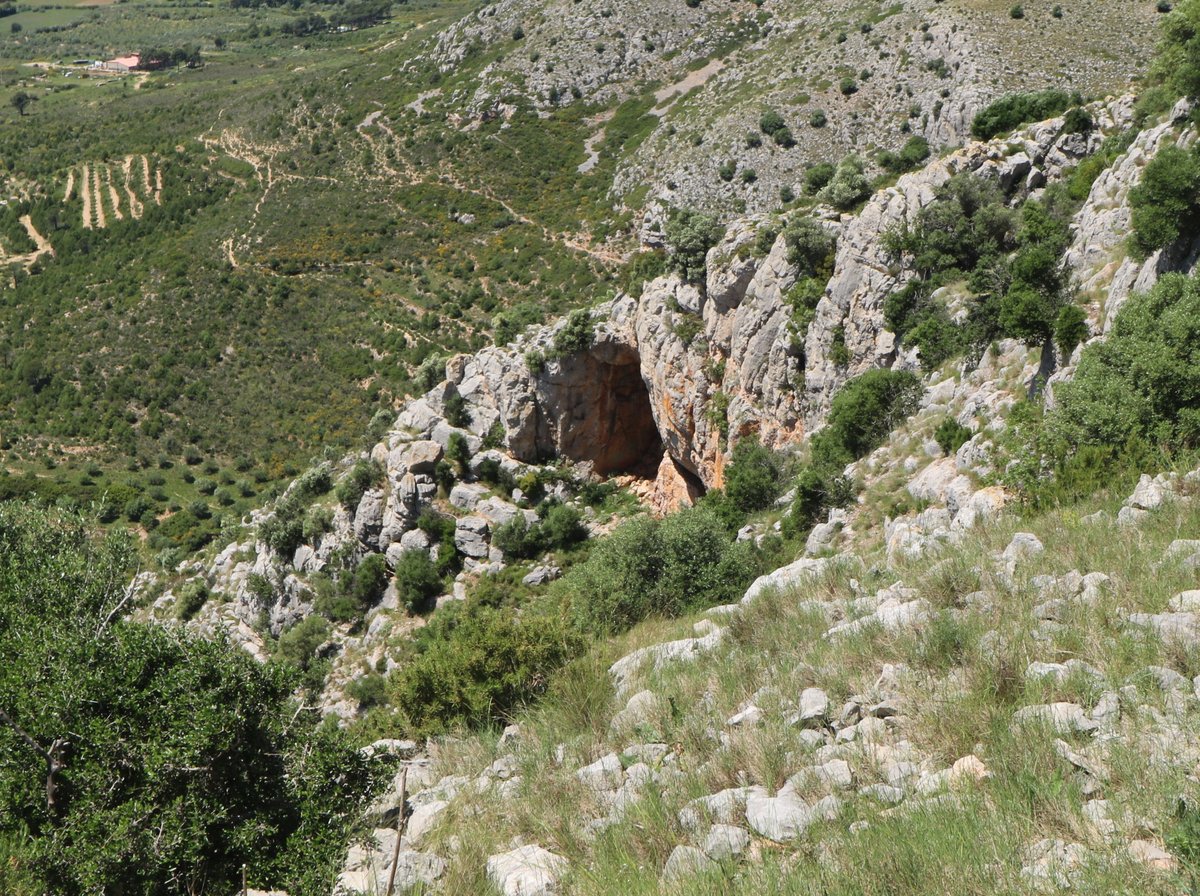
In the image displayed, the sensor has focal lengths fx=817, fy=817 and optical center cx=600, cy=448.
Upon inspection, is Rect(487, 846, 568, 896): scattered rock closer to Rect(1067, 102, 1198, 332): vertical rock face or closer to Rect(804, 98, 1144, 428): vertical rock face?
Rect(1067, 102, 1198, 332): vertical rock face

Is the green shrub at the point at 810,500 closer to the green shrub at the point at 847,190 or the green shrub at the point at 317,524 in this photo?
the green shrub at the point at 847,190

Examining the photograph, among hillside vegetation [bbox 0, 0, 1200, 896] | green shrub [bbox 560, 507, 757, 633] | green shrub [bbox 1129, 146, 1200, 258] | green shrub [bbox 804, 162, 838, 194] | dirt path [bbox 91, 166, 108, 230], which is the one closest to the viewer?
hillside vegetation [bbox 0, 0, 1200, 896]

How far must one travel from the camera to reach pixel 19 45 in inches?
6467

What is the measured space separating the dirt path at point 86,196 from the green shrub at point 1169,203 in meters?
85.4

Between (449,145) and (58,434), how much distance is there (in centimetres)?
4296

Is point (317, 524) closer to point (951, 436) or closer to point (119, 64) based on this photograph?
point (951, 436)

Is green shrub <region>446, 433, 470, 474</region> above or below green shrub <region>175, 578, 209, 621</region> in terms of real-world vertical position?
above

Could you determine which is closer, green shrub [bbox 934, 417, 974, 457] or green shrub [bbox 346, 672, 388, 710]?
green shrub [bbox 934, 417, 974, 457]

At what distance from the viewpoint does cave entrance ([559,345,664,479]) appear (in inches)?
1459

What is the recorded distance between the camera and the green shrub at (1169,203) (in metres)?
15.7

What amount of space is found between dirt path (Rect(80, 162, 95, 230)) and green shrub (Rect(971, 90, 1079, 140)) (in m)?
77.4

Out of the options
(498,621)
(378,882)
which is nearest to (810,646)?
(378,882)

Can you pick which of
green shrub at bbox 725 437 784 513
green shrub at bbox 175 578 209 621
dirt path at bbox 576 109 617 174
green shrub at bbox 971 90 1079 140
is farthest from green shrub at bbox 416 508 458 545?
dirt path at bbox 576 109 617 174

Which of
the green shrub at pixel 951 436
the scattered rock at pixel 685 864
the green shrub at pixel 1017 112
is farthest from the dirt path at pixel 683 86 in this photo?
A: the scattered rock at pixel 685 864
